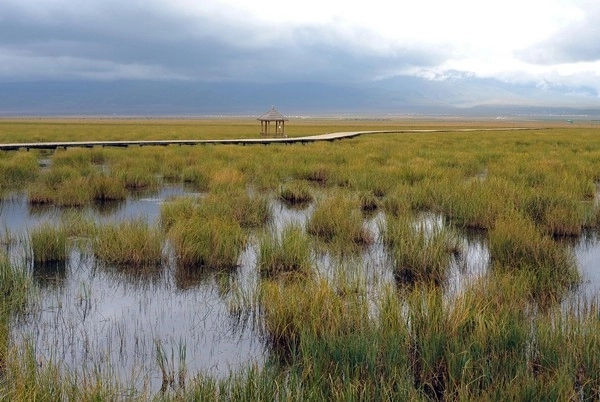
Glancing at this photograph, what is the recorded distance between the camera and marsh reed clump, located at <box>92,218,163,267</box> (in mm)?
7766

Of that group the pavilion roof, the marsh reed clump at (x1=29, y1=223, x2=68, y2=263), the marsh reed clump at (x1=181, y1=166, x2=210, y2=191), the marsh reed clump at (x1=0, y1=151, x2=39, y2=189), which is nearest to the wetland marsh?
the marsh reed clump at (x1=29, y1=223, x2=68, y2=263)

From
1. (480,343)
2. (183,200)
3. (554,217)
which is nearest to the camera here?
(480,343)

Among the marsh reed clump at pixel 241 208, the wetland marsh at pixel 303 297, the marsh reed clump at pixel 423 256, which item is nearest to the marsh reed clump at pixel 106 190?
the wetland marsh at pixel 303 297

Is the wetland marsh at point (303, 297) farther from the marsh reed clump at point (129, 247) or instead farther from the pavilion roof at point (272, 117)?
the pavilion roof at point (272, 117)

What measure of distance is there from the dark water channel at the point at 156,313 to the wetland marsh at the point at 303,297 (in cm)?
3

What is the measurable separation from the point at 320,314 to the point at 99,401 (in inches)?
82.8

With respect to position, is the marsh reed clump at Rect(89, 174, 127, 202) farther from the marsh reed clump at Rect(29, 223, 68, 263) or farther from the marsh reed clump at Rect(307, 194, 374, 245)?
the marsh reed clump at Rect(29, 223, 68, 263)

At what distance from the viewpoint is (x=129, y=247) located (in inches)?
308

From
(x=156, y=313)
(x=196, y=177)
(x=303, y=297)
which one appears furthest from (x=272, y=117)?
(x=303, y=297)

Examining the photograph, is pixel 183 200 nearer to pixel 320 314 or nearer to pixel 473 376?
pixel 320 314

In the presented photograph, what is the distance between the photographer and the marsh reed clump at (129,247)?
7766 millimetres

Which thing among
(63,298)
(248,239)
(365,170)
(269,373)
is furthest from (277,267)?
(365,170)

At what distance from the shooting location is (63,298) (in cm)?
643

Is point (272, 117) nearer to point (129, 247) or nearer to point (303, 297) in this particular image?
point (129, 247)
